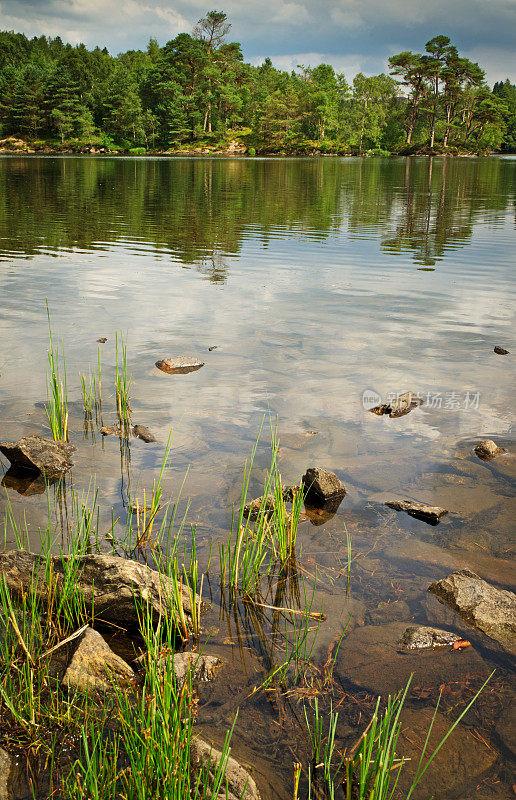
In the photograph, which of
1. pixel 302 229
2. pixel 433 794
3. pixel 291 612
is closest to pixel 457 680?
pixel 433 794

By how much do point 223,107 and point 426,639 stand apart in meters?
125

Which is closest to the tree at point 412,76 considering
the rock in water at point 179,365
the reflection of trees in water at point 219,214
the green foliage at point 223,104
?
the green foliage at point 223,104

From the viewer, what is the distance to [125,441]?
6.32 meters

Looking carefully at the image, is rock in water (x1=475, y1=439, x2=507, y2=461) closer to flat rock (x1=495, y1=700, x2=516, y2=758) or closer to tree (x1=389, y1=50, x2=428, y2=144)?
flat rock (x1=495, y1=700, x2=516, y2=758)

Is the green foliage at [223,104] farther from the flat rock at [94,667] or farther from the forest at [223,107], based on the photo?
the flat rock at [94,667]

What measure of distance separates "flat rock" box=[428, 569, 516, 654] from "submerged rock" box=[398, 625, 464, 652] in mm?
227

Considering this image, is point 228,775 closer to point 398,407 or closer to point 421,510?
point 421,510

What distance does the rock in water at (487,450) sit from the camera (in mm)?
6051

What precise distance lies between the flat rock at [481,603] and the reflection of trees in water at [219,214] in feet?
37.7

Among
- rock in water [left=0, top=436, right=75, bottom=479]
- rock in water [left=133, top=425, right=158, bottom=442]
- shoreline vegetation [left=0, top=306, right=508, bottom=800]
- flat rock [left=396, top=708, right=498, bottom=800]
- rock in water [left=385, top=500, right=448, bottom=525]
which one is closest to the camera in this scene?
shoreline vegetation [left=0, top=306, right=508, bottom=800]

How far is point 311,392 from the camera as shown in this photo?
7.73 metres

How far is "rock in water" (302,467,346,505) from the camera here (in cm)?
520

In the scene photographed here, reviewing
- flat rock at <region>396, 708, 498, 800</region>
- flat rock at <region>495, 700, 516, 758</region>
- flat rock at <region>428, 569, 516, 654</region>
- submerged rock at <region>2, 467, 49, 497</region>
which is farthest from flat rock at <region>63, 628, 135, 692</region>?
submerged rock at <region>2, 467, 49, 497</region>

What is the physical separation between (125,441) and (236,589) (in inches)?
107
